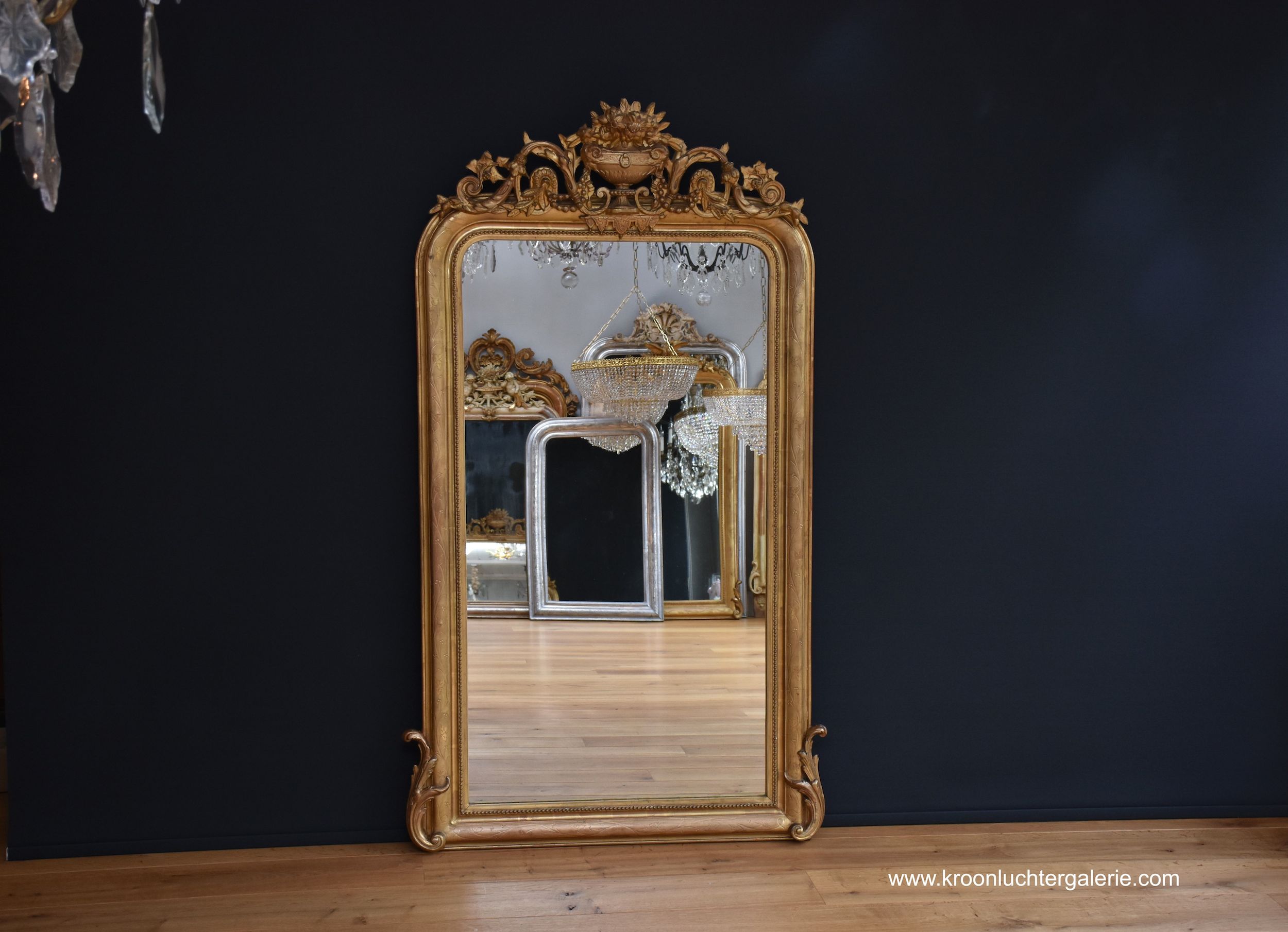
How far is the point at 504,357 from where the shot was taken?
7.95 ft

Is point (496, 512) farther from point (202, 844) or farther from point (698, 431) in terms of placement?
point (202, 844)

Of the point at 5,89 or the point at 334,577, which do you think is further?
the point at 334,577

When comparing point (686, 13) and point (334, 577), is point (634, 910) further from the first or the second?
point (686, 13)

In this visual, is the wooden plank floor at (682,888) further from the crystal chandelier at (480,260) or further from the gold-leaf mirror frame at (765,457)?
the crystal chandelier at (480,260)

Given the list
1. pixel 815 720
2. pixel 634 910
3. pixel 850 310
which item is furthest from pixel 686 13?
pixel 634 910

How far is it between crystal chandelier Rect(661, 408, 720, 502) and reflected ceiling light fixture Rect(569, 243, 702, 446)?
0.06m

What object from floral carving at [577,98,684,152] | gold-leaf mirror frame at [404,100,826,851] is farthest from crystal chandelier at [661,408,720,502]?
floral carving at [577,98,684,152]

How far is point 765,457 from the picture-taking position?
2.48m

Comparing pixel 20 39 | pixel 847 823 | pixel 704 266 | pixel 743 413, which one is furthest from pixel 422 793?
pixel 20 39

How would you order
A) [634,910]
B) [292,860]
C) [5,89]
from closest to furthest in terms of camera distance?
1. [5,89]
2. [634,910]
3. [292,860]

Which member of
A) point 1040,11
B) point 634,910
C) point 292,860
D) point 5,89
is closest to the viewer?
point 5,89

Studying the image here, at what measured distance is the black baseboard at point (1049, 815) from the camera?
2.56 metres

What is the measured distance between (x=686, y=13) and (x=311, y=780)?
7.27 ft

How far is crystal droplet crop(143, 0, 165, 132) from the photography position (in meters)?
1.12
